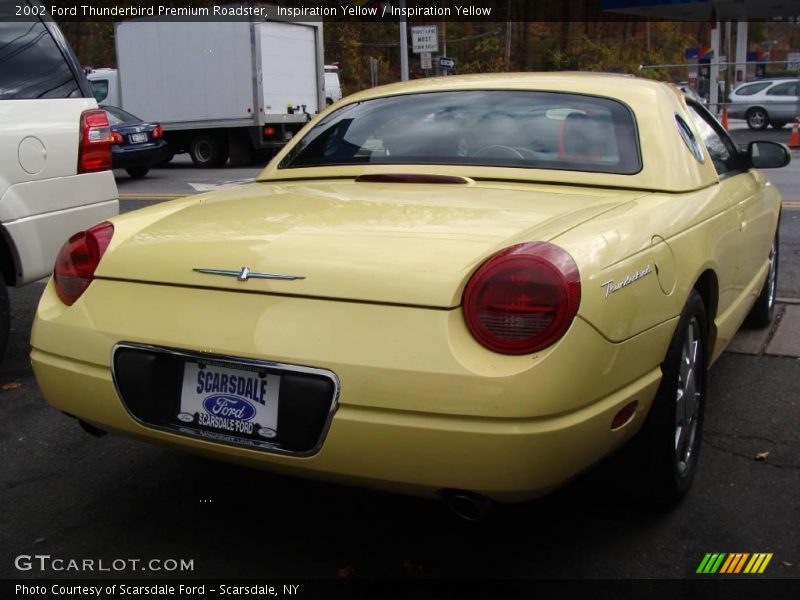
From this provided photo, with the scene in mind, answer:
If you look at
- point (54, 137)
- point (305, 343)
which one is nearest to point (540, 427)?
point (305, 343)

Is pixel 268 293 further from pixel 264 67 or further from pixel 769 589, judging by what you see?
pixel 264 67

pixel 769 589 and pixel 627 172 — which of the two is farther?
pixel 627 172

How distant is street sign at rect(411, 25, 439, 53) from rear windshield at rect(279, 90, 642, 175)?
21516 mm

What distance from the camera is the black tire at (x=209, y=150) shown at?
65.3ft

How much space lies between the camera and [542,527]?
10.1 ft

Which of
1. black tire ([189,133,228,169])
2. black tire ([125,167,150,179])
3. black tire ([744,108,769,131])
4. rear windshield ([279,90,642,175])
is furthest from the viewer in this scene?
black tire ([744,108,769,131])

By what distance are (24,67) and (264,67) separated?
47.9 ft

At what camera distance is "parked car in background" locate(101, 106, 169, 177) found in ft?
52.7

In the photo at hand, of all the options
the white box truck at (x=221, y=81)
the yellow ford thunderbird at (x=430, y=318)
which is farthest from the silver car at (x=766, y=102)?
the yellow ford thunderbird at (x=430, y=318)

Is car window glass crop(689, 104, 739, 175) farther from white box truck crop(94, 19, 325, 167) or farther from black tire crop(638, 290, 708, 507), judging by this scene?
white box truck crop(94, 19, 325, 167)

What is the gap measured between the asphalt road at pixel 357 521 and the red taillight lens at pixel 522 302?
0.83 metres

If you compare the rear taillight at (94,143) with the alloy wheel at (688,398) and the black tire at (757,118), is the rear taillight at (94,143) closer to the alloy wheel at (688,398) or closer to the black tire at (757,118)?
the alloy wheel at (688,398)

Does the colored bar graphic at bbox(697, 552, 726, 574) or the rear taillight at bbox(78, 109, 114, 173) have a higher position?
the rear taillight at bbox(78, 109, 114, 173)

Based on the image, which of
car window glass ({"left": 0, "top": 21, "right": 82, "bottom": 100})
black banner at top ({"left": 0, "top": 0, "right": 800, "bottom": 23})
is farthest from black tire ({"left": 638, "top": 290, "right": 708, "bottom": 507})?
black banner at top ({"left": 0, "top": 0, "right": 800, "bottom": 23})
